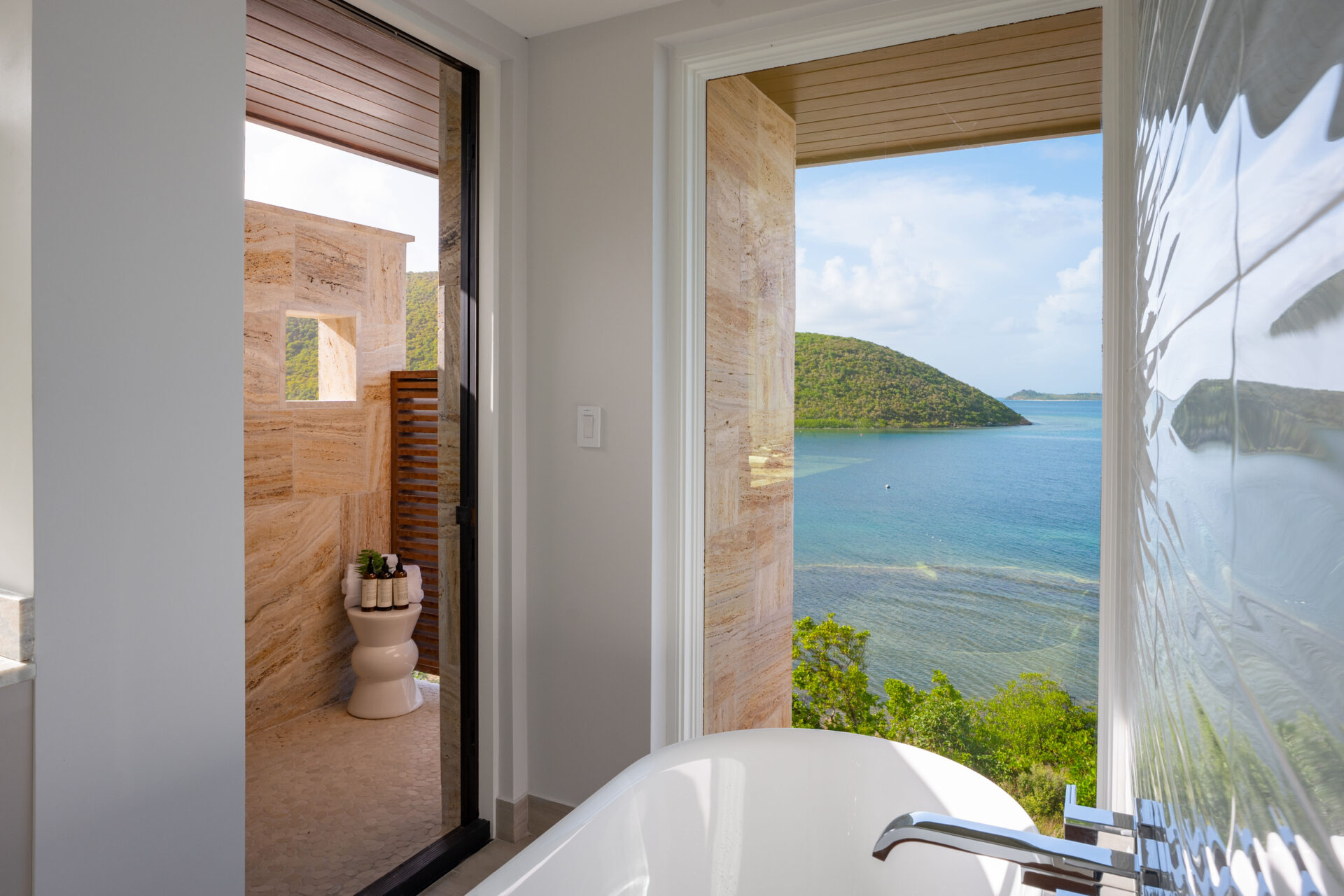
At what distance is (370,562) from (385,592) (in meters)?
0.16

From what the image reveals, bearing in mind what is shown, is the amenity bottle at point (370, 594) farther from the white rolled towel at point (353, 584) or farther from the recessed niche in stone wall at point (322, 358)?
the recessed niche in stone wall at point (322, 358)

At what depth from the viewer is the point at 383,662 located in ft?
10.1

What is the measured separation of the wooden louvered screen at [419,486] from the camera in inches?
132

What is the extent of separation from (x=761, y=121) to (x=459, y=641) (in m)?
1.69

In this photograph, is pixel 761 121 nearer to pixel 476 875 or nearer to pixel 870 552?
pixel 870 552

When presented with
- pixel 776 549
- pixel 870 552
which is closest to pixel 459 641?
pixel 776 549

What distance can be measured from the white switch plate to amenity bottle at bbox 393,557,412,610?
1310mm

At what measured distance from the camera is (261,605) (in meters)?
2.99

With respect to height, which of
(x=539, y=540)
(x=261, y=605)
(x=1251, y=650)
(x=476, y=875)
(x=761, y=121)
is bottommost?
(x=476, y=875)

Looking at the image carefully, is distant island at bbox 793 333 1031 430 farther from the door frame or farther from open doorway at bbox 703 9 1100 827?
the door frame

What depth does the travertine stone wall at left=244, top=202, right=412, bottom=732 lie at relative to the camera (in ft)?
9.63

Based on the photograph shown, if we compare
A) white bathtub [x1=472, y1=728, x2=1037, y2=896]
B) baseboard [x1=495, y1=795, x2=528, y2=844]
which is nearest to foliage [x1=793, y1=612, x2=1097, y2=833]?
white bathtub [x1=472, y1=728, x2=1037, y2=896]

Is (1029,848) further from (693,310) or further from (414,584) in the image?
(414,584)

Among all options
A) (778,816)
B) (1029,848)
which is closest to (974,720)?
(778,816)
